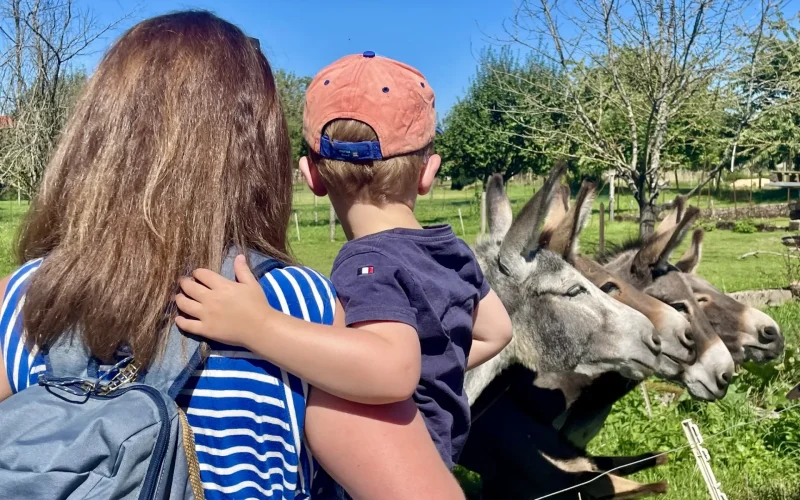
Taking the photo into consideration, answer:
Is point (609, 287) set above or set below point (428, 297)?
below

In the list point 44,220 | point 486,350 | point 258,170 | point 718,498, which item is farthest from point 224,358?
point 718,498

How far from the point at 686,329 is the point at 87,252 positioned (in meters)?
2.88

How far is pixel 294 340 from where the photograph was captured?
1.12 metres

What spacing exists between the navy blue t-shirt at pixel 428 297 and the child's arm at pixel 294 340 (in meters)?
0.07

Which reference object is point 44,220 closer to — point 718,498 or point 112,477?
point 112,477

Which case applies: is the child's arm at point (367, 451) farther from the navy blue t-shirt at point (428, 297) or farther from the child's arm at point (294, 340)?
the navy blue t-shirt at point (428, 297)

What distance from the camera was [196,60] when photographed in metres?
1.21

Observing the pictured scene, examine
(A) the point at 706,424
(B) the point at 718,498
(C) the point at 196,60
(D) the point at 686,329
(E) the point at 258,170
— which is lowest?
(A) the point at 706,424

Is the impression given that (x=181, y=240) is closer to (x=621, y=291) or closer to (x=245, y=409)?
(x=245, y=409)

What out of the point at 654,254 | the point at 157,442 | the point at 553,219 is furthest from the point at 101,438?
the point at 654,254

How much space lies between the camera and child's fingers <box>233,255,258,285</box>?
1.16m

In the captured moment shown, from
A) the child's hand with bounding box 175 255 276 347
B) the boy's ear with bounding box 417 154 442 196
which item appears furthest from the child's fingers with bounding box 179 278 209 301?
the boy's ear with bounding box 417 154 442 196

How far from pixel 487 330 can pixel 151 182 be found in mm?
1067

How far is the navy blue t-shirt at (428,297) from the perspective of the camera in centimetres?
127
